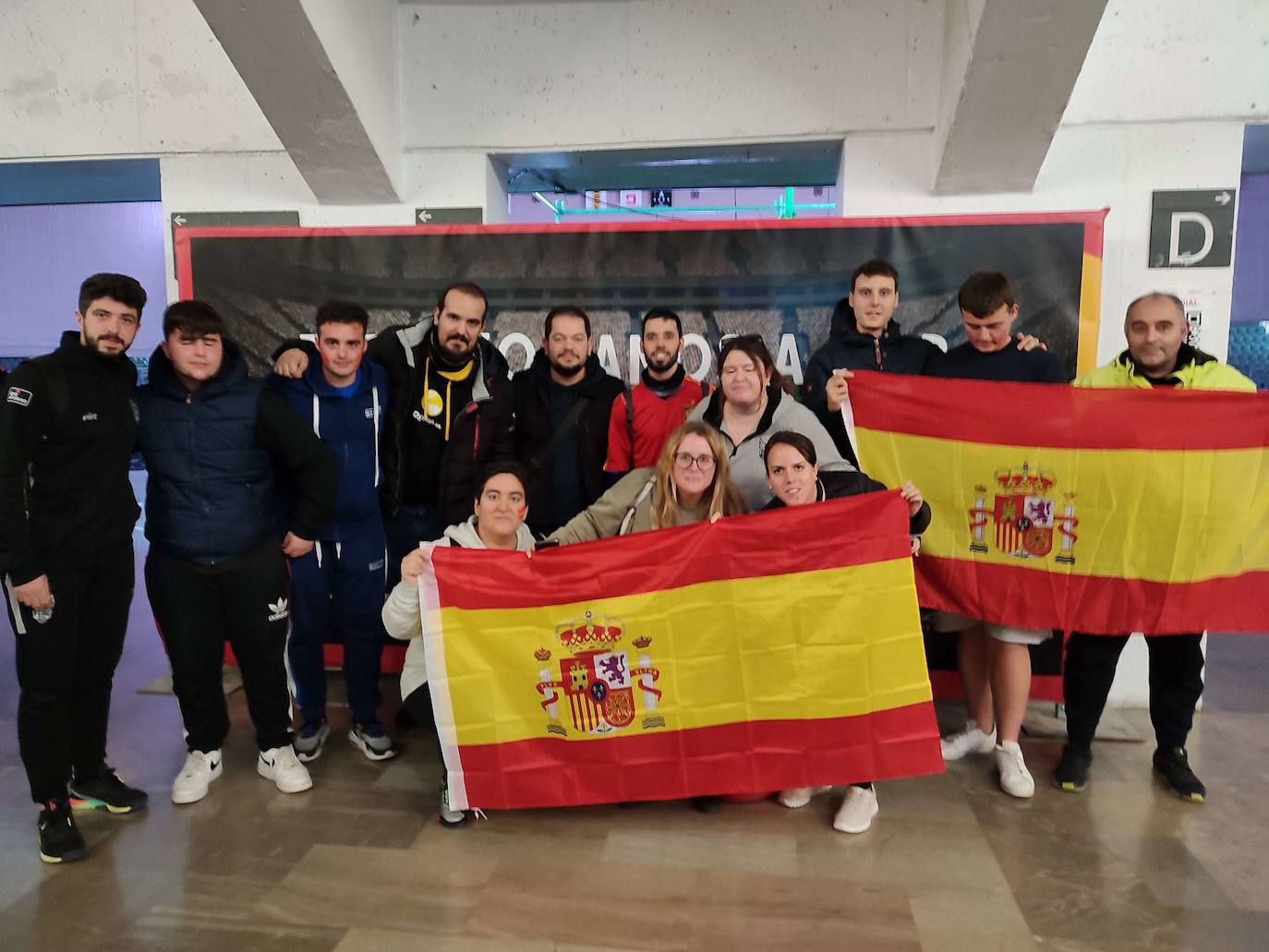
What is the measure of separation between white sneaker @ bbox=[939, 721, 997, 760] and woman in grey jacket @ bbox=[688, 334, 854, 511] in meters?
1.16

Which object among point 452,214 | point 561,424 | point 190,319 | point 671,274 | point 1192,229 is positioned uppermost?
point 452,214

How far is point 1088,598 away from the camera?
2725 millimetres

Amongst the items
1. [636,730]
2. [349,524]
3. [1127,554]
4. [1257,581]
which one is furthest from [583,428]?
[1257,581]

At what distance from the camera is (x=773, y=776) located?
2428 mm

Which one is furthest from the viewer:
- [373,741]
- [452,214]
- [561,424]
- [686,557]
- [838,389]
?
[452,214]

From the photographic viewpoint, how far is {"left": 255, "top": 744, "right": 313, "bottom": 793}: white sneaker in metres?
2.72

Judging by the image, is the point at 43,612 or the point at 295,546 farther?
the point at 295,546

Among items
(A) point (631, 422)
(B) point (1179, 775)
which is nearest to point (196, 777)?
(A) point (631, 422)

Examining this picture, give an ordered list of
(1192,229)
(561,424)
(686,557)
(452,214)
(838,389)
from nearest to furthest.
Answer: (686,557), (838,389), (561,424), (1192,229), (452,214)

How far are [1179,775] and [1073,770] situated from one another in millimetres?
347

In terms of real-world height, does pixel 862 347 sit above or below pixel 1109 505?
above

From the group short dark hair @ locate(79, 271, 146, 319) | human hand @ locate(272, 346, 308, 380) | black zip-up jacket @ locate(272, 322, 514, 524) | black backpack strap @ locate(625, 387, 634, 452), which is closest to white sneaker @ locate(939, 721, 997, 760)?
black backpack strap @ locate(625, 387, 634, 452)

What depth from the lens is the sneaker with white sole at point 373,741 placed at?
9.72ft

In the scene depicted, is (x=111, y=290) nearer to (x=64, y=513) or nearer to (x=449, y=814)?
(x=64, y=513)
